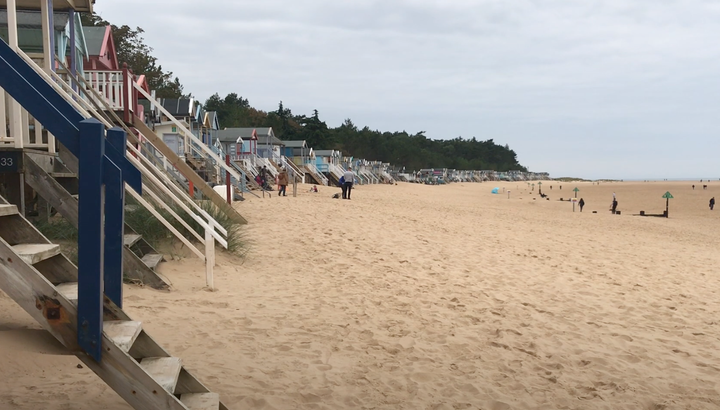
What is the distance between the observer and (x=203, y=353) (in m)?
5.07

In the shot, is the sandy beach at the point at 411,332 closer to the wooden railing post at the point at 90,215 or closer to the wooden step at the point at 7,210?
the wooden railing post at the point at 90,215

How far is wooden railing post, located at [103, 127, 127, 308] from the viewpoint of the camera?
344 centimetres

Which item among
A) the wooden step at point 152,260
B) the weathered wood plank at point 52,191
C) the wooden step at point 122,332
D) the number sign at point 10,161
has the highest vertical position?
the number sign at point 10,161

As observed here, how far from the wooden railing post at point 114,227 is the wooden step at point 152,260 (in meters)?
3.37

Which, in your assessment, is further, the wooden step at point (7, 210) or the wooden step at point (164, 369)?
the wooden step at point (7, 210)

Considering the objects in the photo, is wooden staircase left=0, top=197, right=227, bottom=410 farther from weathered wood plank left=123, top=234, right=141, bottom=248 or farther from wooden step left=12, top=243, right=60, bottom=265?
weathered wood plank left=123, top=234, right=141, bottom=248

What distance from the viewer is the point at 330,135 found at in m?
81.4

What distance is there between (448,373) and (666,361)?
2249mm

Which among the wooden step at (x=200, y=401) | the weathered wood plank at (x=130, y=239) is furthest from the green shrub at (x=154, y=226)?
the wooden step at (x=200, y=401)

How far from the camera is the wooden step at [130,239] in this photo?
729cm

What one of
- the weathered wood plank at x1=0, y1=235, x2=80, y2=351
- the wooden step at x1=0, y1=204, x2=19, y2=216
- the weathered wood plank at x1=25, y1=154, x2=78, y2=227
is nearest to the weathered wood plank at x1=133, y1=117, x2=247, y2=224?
the weathered wood plank at x1=25, y1=154, x2=78, y2=227

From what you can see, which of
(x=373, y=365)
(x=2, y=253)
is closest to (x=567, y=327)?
(x=373, y=365)

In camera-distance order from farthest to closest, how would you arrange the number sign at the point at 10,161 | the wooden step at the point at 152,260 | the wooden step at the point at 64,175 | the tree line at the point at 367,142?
the tree line at the point at 367,142 < the wooden step at the point at 64,175 < the wooden step at the point at 152,260 < the number sign at the point at 10,161

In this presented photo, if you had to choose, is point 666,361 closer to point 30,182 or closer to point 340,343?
point 340,343
